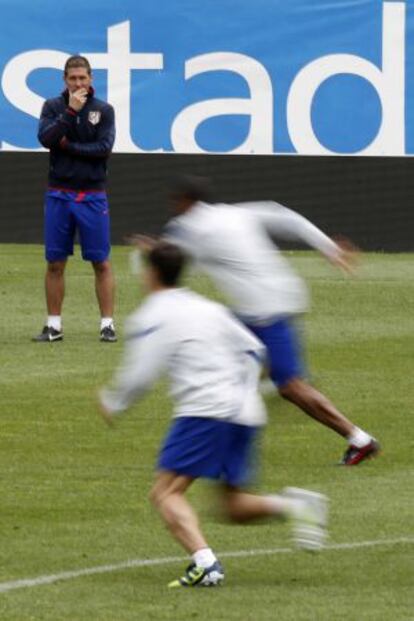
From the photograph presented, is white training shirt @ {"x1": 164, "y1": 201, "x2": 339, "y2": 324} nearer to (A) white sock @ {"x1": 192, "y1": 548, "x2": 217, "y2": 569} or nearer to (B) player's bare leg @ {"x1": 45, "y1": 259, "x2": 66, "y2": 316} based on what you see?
(A) white sock @ {"x1": 192, "y1": 548, "x2": 217, "y2": 569}

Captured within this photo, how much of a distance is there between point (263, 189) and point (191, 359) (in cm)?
1803

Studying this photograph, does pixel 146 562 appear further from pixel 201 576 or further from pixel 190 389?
pixel 190 389

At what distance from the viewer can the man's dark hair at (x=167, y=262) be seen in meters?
8.75

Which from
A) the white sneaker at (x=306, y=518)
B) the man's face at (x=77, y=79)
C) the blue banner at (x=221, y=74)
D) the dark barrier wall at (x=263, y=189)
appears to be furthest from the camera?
the dark barrier wall at (x=263, y=189)

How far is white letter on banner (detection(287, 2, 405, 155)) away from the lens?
26219mm

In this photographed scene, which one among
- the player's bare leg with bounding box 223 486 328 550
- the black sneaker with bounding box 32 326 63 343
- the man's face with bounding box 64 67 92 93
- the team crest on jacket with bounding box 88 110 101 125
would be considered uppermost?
the man's face with bounding box 64 67 92 93

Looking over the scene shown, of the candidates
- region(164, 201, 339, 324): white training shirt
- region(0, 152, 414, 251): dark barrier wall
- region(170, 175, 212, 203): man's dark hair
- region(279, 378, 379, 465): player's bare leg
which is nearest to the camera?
region(170, 175, 212, 203): man's dark hair

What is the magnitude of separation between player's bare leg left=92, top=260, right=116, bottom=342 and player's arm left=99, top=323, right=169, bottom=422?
8.70 meters

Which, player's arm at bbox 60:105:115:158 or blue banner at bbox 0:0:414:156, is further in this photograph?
blue banner at bbox 0:0:414:156

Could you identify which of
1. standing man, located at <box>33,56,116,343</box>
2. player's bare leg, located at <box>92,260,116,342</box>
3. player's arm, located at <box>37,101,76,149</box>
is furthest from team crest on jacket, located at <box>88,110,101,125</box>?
player's bare leg, located at <box>92,260,116,342</box>

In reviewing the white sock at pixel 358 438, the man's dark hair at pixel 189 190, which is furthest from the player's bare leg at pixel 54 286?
the man's dark hair at pixel 189 190

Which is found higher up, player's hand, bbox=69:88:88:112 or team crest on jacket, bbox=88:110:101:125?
player's hand, bbox=69:88:88:112

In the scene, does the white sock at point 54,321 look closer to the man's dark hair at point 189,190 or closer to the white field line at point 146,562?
the man's dark hair at point 189,190

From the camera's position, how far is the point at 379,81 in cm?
2627
